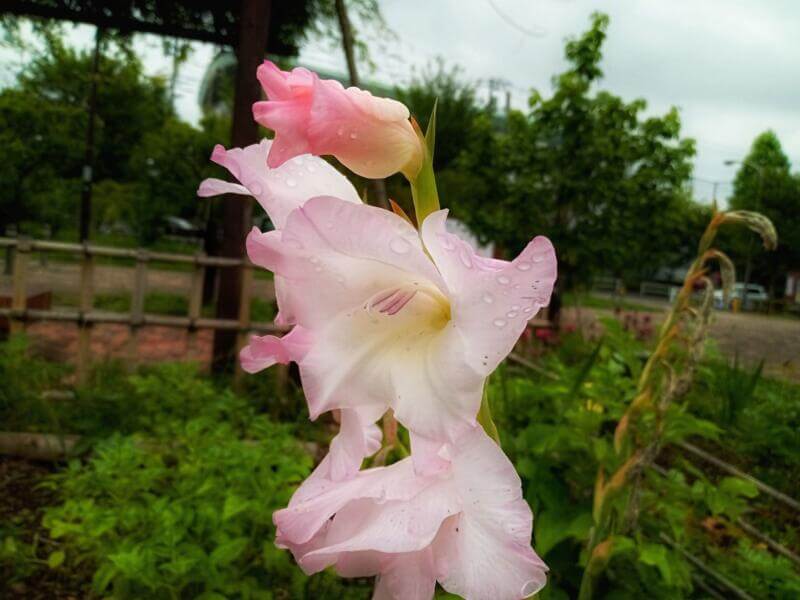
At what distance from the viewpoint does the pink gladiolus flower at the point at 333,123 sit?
46cm

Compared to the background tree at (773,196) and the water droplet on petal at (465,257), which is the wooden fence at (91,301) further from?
the water droplet on petal at (465,257)

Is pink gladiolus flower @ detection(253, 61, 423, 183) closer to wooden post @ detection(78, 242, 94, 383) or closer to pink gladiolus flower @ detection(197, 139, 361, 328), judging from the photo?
pink gladiolus flower @ detection(197, 139, 361, 328)

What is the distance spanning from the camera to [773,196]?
4.71 meters

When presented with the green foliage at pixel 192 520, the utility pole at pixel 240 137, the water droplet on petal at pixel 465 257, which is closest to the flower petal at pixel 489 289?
the water droplet on petal at pixel 465 257

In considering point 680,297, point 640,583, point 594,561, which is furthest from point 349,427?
point 640,583

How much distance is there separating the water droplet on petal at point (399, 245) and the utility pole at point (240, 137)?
12.9ft

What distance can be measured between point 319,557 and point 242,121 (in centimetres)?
413

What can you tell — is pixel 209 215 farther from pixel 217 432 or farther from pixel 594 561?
pixel 594 561

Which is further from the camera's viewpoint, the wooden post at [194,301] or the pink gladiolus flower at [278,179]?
the wooden post at [194,301]

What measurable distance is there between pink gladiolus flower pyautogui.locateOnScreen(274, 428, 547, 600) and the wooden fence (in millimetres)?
3908

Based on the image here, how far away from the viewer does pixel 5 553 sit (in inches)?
85.4

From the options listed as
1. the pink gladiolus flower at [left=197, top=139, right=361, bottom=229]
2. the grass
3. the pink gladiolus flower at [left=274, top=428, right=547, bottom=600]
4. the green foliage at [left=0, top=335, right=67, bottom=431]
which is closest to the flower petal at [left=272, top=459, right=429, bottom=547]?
the pink gladiolus flower at [left=274, top=428, right=547, bottom=600]

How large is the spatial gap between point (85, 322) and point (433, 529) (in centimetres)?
422

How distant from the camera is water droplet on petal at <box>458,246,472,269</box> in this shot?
44 centimetres
